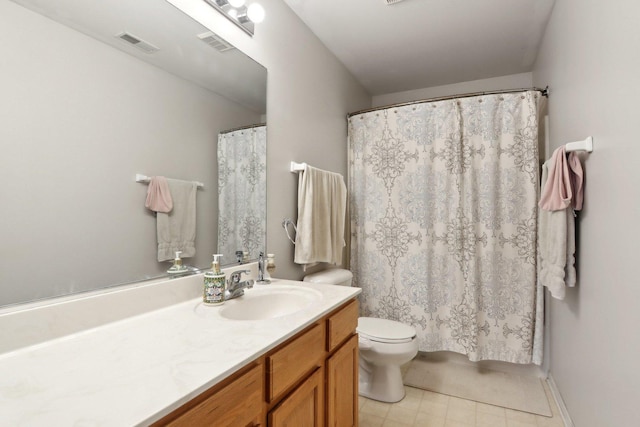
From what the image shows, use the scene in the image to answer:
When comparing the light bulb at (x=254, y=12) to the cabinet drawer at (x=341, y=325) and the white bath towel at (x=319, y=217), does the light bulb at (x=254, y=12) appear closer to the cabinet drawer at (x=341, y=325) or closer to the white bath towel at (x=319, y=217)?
the white bath towel at (x=319, y=217)

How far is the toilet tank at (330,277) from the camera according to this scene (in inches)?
81.0

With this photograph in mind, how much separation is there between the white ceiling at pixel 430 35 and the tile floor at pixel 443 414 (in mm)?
2410

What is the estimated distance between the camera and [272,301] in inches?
56.9

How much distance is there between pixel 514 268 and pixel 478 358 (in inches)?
26.8

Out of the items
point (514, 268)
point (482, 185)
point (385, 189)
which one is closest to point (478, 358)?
point (514, 268)

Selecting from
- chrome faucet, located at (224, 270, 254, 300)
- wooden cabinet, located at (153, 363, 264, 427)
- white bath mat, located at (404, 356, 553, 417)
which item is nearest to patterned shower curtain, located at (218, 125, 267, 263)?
chrome faucet, located at (224, 270, 254, 300)

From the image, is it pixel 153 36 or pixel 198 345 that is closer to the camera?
pixel 198 345

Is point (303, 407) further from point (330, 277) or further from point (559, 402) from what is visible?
point (559, 402)

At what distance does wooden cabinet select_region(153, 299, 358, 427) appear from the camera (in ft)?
2.31

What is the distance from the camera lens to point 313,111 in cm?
223

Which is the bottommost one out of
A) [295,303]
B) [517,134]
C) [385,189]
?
[295,303]

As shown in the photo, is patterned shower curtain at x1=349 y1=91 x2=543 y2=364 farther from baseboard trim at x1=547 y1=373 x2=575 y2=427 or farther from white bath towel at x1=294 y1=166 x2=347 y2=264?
white bath towel at x1=294 y1=166 x2=347 y2=264

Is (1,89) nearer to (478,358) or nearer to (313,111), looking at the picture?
(313,111)

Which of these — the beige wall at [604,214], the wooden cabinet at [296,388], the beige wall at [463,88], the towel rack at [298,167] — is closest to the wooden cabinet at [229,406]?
the wooden cabinet at [296,388]
